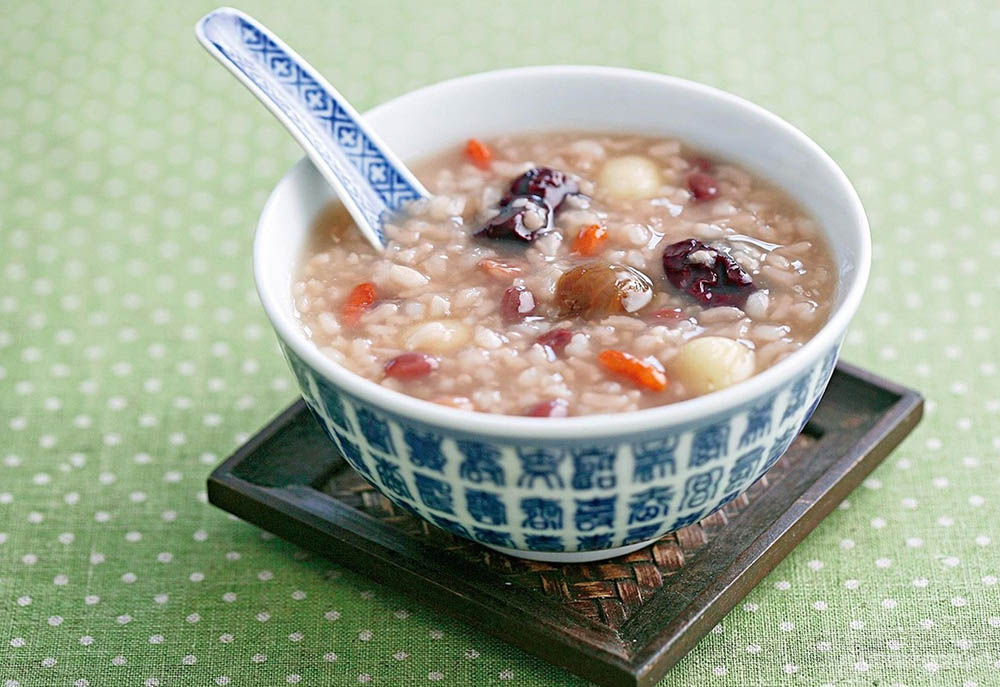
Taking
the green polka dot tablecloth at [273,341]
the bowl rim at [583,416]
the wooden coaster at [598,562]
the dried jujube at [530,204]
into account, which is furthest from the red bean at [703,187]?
the green polka dot tablecloth at [273,341]

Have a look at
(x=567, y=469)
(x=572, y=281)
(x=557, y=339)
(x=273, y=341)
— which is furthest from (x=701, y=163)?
(x=273, y=341)

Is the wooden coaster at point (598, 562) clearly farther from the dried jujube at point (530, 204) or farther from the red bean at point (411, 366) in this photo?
the dried jujube at point (530, 204)

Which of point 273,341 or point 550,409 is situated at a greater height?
point 550,409

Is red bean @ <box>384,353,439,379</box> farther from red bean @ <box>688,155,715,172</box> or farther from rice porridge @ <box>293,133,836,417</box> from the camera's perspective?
red bean @ <box>688,155,715,172</box>

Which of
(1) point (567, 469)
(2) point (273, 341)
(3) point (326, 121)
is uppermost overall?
(3) point (326, 121)

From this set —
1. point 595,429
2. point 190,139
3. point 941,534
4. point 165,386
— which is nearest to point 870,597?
point 941,534

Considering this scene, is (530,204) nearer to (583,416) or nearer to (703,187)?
(703,187)

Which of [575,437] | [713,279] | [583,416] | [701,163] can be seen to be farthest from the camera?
[701,163]
